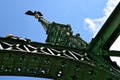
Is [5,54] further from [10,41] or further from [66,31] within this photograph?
[66,31]

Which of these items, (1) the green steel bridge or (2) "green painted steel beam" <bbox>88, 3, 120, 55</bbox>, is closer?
(1) the green steel bridge

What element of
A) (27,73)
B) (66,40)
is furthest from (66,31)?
(27,73)

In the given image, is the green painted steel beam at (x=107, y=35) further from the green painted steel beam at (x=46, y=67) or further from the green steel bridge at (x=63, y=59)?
the green painted steel beam at (x=46, y=67)

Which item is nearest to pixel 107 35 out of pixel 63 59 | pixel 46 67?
pixel 63 59

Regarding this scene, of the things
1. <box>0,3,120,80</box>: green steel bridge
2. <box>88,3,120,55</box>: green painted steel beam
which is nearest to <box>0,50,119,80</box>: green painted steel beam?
<box>0,3,120,80</box>: green steel bridge

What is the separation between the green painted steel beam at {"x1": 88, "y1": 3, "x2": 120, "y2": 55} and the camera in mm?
20667

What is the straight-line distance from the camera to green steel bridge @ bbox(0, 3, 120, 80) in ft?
65.6

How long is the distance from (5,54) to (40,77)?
3.01 metres

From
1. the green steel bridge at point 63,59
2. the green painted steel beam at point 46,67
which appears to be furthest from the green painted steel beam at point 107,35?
the green painted steel beam at point 46,67

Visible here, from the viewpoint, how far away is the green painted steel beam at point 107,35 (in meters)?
20.7

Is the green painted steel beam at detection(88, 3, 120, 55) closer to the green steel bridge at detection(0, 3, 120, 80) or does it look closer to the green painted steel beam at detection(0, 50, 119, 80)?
the green steel bridge at detection(0, 3, 120, 80)

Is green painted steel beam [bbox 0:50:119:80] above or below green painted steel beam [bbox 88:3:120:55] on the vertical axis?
below

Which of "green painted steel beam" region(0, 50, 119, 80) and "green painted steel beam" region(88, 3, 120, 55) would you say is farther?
"green painted steel beam" region(88, 3, 120, 55)

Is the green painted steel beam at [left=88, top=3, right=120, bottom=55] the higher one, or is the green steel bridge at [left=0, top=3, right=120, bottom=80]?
the green painted steel beam at [left=88, top=3, right=120, bottom=55]
